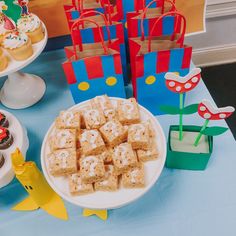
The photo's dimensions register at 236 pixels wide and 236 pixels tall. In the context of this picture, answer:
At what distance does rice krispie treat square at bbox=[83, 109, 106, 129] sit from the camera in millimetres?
887

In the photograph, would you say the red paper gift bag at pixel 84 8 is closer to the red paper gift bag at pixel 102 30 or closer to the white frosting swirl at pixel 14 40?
the red paper gift bag at pixel 102 30

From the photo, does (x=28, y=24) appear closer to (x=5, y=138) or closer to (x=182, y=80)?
(x=5, y=138)

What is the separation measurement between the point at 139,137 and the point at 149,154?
0.19ft

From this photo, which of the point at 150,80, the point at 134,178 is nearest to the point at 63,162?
the point at 134,178

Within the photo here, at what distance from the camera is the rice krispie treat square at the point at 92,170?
31.0 inches

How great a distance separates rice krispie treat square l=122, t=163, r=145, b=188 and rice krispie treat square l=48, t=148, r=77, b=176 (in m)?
0.15

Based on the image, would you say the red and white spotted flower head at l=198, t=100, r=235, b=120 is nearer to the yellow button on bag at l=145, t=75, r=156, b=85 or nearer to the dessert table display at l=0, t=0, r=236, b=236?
the dessert table display at l=0, t=0, r=236, b=236

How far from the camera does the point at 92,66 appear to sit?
0.96m

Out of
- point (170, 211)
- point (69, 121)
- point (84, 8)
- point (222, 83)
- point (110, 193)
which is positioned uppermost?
point (84, 8)

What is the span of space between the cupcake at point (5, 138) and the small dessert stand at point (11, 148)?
0.04ft

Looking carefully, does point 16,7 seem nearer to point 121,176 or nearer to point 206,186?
point 121,176

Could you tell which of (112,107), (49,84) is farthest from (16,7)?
(112,107)

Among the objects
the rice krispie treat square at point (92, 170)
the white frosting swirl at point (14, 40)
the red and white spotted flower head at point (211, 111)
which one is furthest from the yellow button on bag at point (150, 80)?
the white frosting swirl at point (14, 40)

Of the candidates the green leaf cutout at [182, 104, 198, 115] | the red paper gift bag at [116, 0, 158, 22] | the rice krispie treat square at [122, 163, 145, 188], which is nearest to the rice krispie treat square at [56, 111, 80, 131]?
the rice krispie treat square at [122, 163, 145, 188]
